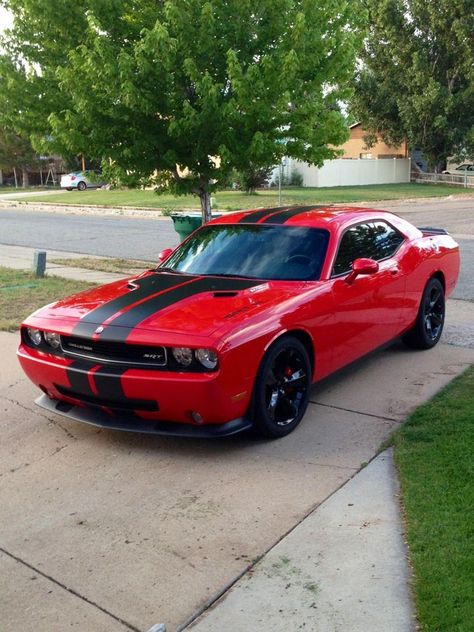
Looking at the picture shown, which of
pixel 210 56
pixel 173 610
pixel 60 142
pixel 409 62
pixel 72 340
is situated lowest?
pixel 173 610

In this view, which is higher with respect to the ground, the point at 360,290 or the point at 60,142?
the point at 60,142

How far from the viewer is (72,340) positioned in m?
Answer: 4.53

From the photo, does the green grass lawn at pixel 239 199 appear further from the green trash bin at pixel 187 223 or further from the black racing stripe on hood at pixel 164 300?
the black racing stripe on hood at pixel 164 300


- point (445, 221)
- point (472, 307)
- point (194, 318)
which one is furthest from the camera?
point (445, 221)

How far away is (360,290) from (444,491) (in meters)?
2.08

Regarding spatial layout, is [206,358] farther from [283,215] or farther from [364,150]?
[364,150]

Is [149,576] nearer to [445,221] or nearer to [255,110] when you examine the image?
[255,110]

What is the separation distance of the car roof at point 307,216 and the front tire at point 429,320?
893 mm

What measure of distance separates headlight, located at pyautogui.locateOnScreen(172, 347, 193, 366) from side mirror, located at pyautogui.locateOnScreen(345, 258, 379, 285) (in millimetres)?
1673

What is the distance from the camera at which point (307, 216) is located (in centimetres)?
579

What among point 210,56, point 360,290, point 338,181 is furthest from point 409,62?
point 360,290

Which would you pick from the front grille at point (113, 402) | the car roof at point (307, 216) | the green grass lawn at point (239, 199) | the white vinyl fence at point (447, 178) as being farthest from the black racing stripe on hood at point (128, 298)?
the white vinyl fence at point (447, 178)

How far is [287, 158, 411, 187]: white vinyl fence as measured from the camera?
41.9 meters

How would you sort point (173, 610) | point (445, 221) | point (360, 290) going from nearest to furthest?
point (173, 610), point (360, 290), point (445, 221)
